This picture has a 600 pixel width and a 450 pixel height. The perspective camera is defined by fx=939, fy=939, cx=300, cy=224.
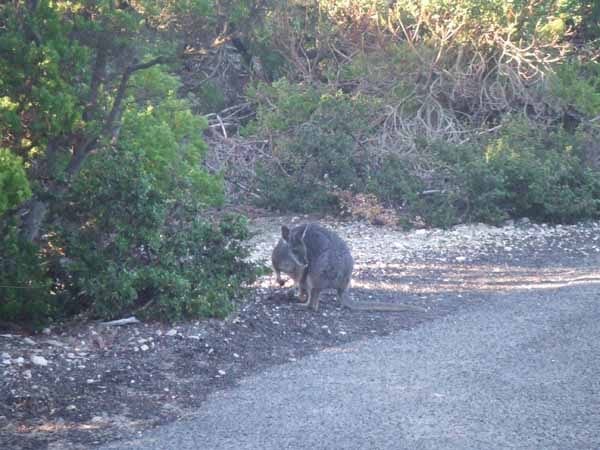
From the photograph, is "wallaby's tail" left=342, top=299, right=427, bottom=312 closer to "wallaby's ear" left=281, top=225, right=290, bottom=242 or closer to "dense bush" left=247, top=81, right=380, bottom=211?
"wallaby's ear" left=281, top=225, right=290, bottom=242

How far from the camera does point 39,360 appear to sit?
8.42 m

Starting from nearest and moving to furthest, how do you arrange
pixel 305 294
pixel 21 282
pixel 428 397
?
pixel 428 397 < pixel 21 282 < pixel 305 294

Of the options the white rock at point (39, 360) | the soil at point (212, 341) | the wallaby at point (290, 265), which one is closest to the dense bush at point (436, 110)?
the soil at point (212, 341)

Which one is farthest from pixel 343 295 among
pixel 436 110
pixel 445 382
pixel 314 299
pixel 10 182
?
pixel 436 110

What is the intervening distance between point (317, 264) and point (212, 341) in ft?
6.95

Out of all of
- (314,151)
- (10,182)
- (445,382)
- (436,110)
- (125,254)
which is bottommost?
(445,382)

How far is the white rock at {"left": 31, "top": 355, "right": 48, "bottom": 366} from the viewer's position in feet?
27.5

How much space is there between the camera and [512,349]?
31.2 ft

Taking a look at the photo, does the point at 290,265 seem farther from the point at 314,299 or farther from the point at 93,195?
the point at 93,195

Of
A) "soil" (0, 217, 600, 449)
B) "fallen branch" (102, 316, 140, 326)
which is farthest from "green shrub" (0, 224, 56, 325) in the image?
"fallen branch" (102, 316, 140, 326)

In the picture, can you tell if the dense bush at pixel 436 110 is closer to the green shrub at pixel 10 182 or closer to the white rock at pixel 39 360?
the white rock at pixel 39 360

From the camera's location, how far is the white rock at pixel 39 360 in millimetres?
8375

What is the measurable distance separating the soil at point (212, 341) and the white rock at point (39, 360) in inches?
0.7

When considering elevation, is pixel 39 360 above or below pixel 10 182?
below
